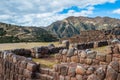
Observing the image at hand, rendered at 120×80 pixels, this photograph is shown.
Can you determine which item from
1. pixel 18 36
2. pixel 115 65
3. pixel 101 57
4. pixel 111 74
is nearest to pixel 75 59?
pixel 101 57

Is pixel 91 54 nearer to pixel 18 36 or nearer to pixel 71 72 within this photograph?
pixel 71 72

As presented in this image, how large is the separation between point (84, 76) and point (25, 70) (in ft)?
16.1

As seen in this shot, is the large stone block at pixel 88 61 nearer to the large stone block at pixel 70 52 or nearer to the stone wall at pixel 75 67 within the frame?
the stone wall at pixel 75 67

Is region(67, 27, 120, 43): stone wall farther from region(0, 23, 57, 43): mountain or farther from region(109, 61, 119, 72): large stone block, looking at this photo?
region(0, 23, 57, 43): mountain

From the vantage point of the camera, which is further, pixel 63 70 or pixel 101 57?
pixel 101 57

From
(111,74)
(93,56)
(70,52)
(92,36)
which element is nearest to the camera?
(111,74)

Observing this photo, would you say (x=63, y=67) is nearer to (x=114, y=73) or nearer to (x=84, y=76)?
(x=84, y=76)

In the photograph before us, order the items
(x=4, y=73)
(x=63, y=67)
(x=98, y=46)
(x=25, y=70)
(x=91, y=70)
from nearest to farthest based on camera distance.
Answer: (x=91, y=70)
(x=63, y=67)
(x=25, y=70)
(x=4, y=73)
(x=98, y=46)

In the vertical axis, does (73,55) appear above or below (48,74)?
above

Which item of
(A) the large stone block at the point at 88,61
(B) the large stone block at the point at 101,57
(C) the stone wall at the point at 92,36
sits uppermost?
(C) the stone wall at the point at 92,36

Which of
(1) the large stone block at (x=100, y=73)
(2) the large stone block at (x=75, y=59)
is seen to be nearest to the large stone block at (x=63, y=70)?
(2) the large stone block at (x=75, y=59)

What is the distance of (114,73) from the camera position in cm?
1120

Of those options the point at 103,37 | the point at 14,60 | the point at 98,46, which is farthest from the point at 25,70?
the point at 103,37

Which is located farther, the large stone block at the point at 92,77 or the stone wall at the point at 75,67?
the large stone block at the point at 92,77
